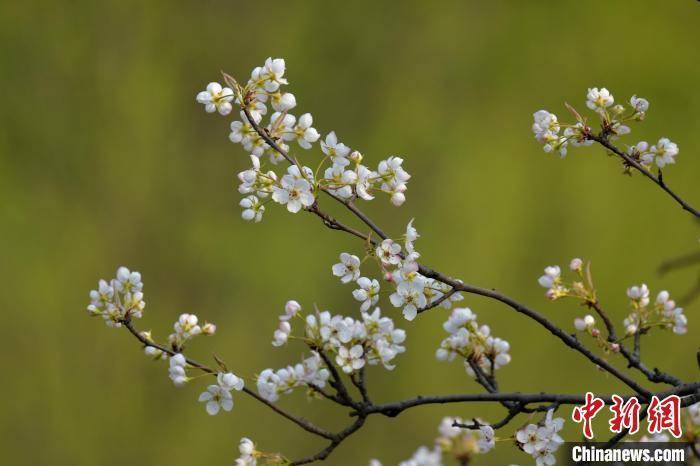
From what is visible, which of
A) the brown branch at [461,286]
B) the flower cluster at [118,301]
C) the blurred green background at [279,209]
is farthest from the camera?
the blurred green background at [279,209]

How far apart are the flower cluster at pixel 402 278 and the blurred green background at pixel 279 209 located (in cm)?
140

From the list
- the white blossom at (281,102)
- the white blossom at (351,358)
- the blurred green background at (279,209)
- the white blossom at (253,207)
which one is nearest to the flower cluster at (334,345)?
the white blossom at (351,358)

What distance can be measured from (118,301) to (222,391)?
17 cm

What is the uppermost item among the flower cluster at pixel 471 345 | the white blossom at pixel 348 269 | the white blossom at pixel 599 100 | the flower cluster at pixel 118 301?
the white blossom at pixel 599 100

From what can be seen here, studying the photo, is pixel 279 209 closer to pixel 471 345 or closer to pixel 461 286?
pixel 471 345

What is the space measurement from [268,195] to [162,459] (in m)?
1.56

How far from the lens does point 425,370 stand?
7.88 ft

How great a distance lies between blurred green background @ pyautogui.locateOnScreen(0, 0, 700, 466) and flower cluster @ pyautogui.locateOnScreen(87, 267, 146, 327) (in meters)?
1.33

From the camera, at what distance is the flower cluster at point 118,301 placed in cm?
97

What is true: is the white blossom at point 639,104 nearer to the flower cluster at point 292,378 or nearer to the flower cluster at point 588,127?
the flower cluster at point 588,127

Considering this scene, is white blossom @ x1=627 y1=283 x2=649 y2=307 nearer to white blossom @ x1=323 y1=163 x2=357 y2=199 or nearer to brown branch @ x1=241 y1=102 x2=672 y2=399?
brown branch @ x1=241 y1=102 x2=672 y2=399

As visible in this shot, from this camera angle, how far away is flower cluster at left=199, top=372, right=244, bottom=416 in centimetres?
95

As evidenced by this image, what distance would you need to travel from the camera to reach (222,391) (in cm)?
97

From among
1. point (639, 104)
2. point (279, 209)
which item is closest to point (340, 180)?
point (639, 104)
